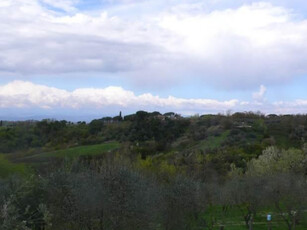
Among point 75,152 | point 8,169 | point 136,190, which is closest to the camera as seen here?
point 136,190

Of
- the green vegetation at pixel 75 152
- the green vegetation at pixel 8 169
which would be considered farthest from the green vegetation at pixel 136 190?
the green vegetation at pixel 75 152

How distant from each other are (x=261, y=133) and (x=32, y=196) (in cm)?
9307

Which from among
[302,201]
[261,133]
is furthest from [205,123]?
[302,201]

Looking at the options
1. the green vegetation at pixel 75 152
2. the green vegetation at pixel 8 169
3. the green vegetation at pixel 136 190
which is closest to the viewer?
the green vegetation at pixel 136 190

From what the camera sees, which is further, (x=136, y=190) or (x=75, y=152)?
(x=75, y=152)

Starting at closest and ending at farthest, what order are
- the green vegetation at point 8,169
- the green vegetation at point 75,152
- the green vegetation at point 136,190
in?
the green vegetation at point 136,190 → the green vegetation at point 8,169 → the green vegetation at point 75,152

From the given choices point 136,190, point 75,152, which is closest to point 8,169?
point 136,190

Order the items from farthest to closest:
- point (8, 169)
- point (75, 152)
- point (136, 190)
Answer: point (75, 152) < point (8, 169) < point (136, 190)

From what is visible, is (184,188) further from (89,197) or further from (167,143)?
(167,143)

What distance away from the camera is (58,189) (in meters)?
15.3

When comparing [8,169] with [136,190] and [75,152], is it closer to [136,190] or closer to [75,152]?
[136,190]

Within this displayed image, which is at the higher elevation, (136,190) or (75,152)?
(136,190)

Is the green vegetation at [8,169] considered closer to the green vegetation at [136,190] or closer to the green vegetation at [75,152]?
the green vegetation at [136,190]

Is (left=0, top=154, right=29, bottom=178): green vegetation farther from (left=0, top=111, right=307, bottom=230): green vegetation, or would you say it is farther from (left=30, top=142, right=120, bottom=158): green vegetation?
(left=30, top=142, right=120, bottom=158): green vegetation
